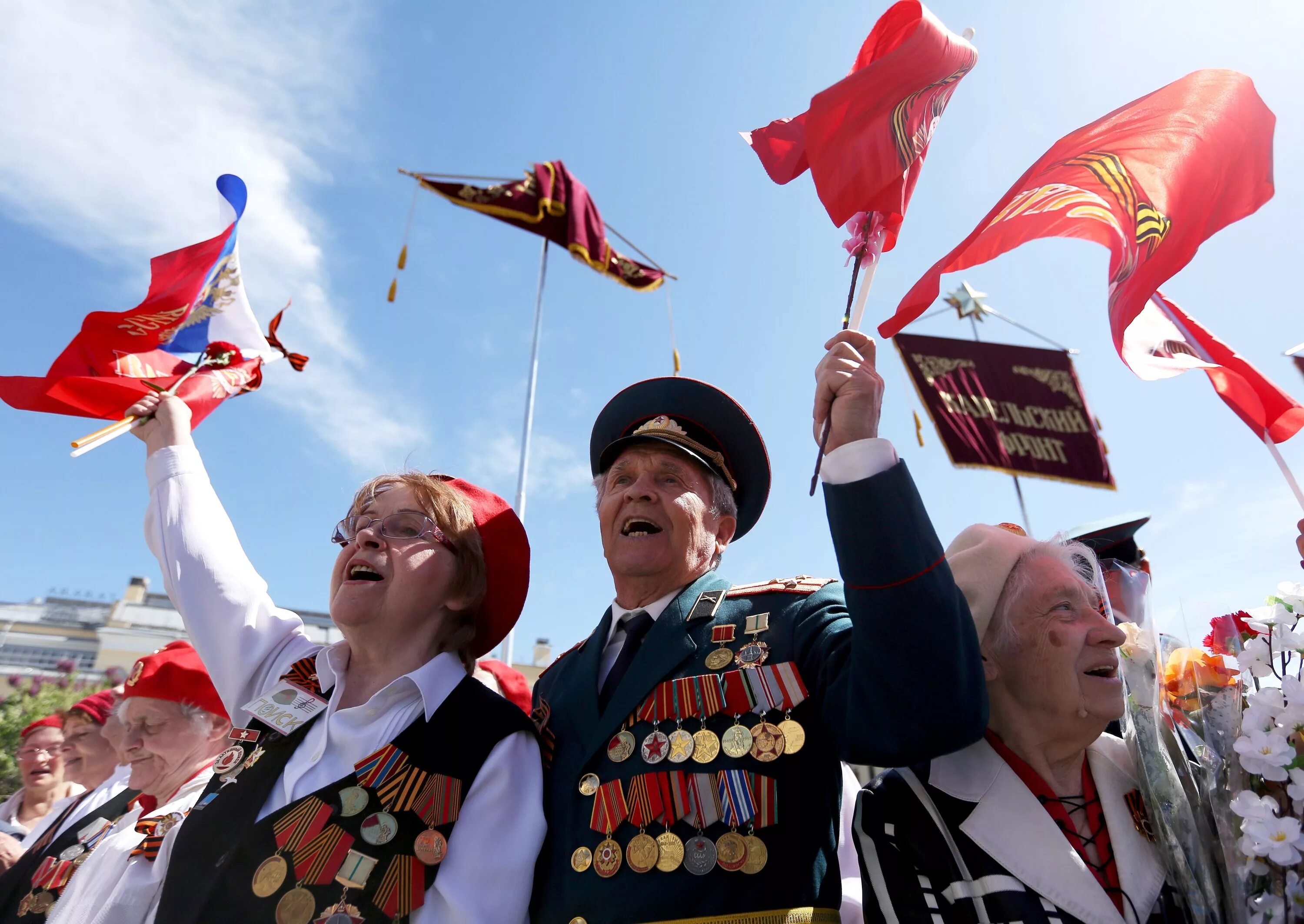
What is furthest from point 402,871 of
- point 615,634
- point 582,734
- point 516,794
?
point 615,634

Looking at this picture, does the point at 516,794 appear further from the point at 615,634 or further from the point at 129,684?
the point at 129,684

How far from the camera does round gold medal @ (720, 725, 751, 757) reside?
6.77 feet

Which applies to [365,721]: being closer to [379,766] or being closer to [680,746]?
[379,766]

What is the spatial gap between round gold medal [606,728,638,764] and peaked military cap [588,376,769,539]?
1.04 meters

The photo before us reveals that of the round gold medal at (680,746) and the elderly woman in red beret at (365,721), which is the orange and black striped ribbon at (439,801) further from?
the round gold medal at (680,746)

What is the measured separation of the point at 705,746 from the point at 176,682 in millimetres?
2550

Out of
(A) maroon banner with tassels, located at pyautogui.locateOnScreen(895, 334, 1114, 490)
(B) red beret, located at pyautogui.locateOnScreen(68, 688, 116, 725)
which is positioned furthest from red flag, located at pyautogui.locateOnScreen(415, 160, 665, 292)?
(B) red beret, located at pyautogui.locateOnScreen(68, 688, 116, 725)

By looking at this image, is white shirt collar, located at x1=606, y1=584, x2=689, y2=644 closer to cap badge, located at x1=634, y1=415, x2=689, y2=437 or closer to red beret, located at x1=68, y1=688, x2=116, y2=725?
cap badge, located at x1=634, y1=415, x2=689, y2=437

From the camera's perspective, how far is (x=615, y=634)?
2703 millimetres

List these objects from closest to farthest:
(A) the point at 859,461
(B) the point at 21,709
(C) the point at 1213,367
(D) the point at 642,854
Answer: (A) the point at 859,461, (D) the point at 642,854, (C) the point at 1213,367, (B) the point at 21,709

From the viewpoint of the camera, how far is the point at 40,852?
3418mm

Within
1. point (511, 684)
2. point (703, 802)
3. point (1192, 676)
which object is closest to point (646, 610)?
point (703, 802)

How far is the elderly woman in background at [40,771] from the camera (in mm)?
5863

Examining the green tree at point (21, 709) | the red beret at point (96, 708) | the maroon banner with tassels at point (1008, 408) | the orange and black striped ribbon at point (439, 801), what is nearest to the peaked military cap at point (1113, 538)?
the orange and black striped ribbon at point (439, 801)
